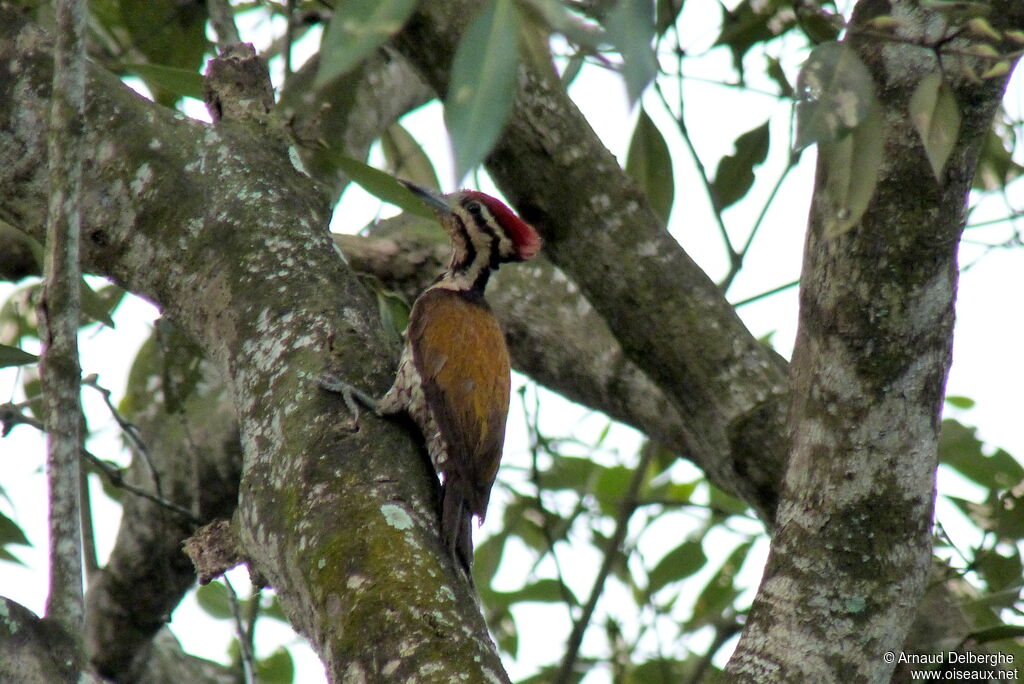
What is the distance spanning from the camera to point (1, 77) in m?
2.78

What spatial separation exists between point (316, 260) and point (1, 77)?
886mm

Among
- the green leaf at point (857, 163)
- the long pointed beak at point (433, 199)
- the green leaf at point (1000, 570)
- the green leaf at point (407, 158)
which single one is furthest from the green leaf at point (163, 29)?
the green leaf at point (1000, 570)

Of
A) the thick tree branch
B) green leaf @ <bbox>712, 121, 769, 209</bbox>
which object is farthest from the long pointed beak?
Answer: green leaf @ <bbox>712, 121, 769, 209</bbox>

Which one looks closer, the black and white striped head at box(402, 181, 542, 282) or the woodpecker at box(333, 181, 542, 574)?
the woodpecker at box(333, 181, 542, 574)

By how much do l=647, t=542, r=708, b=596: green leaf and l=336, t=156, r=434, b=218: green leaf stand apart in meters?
2.15

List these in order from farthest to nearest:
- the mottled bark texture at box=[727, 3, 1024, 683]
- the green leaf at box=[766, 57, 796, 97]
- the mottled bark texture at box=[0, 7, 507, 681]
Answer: the green leaf at box=[766, 57, 796, 97], the mottled bark texture at box=[727, 3, 1024, 683], the mottled bark texture at box=[0, 7, 507, 681]

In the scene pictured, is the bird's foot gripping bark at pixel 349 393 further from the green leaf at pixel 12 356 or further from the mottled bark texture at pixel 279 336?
the green leaf at pixel 12 356

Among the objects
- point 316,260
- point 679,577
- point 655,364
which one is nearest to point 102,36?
point 316,260

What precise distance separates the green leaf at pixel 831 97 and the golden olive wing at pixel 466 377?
5.08 ft

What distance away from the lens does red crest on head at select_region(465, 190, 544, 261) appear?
379 cm

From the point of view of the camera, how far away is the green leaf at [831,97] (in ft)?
5.71

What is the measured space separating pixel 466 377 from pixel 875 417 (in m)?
1.34

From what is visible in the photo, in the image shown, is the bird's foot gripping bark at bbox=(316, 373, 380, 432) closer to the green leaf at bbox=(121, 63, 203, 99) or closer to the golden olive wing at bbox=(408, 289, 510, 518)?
the golden olive wing at bbox=(408, 289, 510, 518)

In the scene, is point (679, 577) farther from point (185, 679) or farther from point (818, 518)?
point (818, 518)
